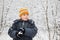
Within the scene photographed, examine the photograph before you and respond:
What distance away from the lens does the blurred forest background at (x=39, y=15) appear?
890cm

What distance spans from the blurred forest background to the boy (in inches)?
123

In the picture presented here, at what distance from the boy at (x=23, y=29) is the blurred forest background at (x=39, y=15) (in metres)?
3.12

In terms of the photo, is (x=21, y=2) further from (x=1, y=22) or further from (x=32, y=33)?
(x=32, y=33)

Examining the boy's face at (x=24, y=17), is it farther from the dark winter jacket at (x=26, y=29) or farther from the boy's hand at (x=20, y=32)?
the boy's hand at (x=20, y=32)

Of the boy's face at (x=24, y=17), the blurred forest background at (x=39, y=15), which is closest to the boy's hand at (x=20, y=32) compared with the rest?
the boy's face at (x=24, y=17)

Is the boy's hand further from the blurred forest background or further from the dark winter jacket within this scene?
the blurred forest background

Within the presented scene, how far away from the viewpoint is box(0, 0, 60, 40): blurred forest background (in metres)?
8.90

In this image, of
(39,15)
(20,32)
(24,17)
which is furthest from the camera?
(39,15)

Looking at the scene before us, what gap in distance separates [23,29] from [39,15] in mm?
5022

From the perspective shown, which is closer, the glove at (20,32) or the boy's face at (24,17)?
the glove at (20,32)

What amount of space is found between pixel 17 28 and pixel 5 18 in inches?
183

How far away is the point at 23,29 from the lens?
17.3 feet

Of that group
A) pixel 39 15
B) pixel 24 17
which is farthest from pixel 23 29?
pixel 39 15

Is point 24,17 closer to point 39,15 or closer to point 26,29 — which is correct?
point 26,29
